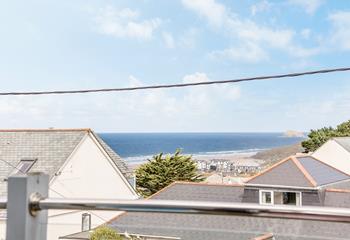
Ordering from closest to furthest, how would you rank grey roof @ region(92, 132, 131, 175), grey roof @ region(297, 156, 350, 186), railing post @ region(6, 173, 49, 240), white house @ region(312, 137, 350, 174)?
railing post @ region(6, 173, 49, 240), grey roof @ region(297, 156, 350, 186), grey roof @ region(92, 132, 131, 175), white house @ region(312, 137, 350, 174)

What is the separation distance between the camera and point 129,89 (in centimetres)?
335

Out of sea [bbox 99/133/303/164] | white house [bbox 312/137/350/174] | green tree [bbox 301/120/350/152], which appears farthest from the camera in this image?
sea [bbox 99/133/303/164]

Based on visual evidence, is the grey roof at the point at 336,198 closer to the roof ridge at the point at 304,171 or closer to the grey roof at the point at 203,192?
the roof ridge at the point at 304,171

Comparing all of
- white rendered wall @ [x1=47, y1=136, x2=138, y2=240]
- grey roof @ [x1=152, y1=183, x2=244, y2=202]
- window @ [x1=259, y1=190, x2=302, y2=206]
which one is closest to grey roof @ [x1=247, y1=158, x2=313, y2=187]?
window @ [x1=259, y1=190, x2=302, y2=206]

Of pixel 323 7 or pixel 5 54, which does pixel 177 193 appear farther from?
pixel 5 54

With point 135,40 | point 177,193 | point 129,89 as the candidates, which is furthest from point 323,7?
point 129,89

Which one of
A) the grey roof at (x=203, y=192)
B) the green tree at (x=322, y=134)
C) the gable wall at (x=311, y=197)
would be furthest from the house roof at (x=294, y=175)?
the green tree at (x=322, y=134)

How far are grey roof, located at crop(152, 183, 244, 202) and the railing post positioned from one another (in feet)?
31.1

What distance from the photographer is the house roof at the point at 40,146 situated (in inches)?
402

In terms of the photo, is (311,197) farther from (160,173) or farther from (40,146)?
(160,173)

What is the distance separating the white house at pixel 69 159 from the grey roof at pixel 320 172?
509 cm

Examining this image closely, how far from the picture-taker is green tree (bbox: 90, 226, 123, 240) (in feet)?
4.88

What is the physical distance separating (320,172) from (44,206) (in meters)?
12.0

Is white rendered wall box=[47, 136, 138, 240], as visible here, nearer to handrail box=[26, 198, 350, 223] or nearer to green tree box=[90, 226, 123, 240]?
green tree box=[90, 226, 123, 240]
